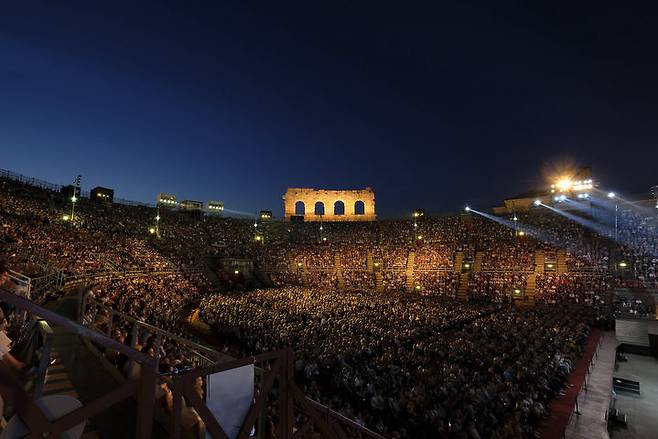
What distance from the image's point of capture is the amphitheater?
313cm

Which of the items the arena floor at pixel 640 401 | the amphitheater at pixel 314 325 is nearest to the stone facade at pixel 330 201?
the amphitheater at pixel 314 325

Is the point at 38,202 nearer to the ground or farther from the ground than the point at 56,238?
farther from the ground

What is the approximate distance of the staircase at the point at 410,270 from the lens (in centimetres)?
3896

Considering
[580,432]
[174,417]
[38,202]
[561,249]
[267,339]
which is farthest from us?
[561,249]

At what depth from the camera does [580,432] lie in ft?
31.8

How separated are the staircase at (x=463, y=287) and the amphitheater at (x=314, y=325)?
57cm

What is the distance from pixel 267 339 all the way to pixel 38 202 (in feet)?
98.0

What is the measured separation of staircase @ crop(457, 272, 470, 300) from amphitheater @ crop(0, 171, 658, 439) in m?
0.57

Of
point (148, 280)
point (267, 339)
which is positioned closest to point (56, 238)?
point (148, 280)

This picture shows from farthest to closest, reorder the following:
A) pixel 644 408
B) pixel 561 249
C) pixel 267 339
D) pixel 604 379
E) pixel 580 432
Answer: pixel 561 249
pixel 267 339
pixel 604 379
pixel 644 408
pixel 580 432

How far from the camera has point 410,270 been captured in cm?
4134

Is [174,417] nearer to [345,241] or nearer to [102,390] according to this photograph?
[102,390]

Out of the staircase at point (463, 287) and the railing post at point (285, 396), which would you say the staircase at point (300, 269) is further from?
the railing post at point (285, 396)

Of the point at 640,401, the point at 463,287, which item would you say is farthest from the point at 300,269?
the point at 640,401
